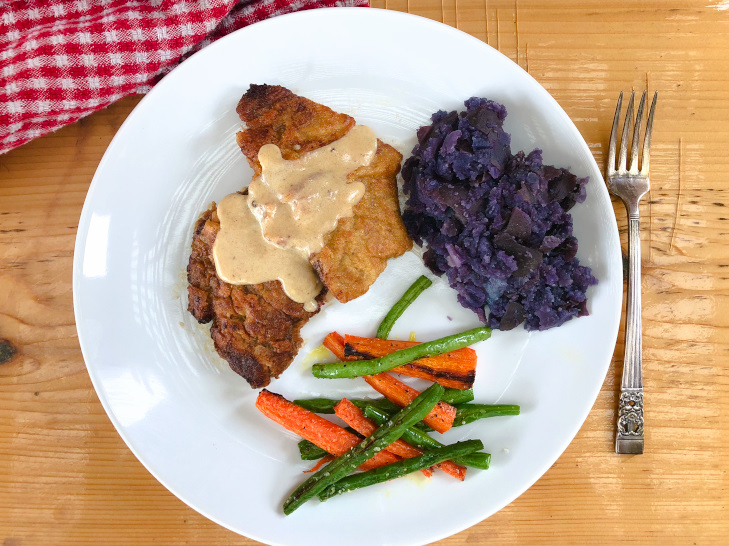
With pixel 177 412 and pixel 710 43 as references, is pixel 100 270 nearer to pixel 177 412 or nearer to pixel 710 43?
pixel 177 412

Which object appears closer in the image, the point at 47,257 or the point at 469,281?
the point at 469,281

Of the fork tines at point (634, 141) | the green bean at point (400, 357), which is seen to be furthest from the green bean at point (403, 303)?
the fork tines at point (634, 141)

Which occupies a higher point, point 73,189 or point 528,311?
point 73,189

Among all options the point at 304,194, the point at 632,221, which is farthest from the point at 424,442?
the point at 632,221

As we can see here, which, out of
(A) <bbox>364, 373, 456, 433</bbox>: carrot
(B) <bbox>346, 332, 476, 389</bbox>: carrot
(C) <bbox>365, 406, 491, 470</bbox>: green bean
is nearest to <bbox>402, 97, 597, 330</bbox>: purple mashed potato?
(B) <bbox>346, 332, 476, 389</bbox>: carrot

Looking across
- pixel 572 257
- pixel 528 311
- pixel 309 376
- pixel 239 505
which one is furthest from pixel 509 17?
pixel 239 505
